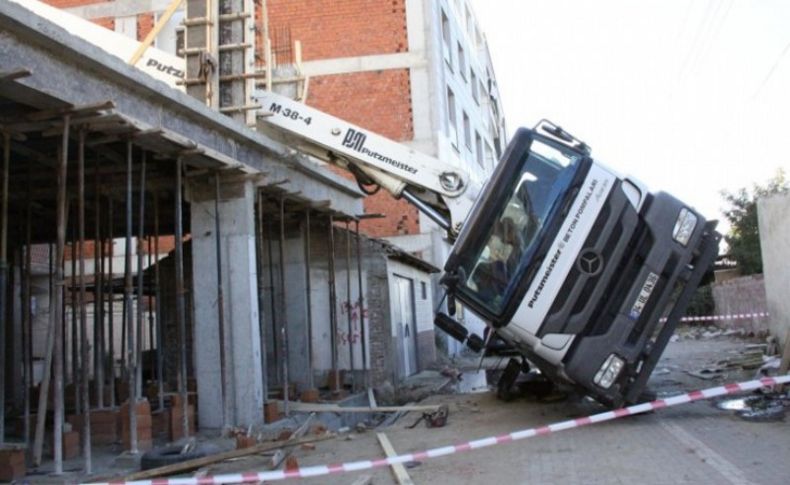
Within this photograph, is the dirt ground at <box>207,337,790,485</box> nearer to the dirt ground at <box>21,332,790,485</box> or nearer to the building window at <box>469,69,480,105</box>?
the dirt ground at <box>21,332,790,485</box>

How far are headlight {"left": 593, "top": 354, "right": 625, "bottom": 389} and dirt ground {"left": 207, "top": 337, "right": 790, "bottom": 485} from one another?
613 millimetres

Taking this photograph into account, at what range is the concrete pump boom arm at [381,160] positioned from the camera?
10.2 m

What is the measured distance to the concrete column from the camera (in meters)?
10.2

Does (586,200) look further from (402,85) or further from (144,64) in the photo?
(402,85)

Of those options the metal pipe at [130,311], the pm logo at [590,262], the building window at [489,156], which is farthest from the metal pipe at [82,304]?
the building window at [489,156]

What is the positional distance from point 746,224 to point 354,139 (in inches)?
943

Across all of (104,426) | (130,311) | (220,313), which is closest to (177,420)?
(104,426)

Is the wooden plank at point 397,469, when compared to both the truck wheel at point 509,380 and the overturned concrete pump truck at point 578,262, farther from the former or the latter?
the truck wheel at point 509,380

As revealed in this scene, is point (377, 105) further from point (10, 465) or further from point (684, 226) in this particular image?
point (10, 465)

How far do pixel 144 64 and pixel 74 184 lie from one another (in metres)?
2.38

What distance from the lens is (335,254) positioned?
599 inches

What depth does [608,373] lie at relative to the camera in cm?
802

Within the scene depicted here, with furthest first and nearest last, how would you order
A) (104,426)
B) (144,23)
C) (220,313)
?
1. (144,23)
2. (220,313)
3. (104,426)

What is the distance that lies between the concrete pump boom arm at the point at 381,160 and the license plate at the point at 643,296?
2.78m
